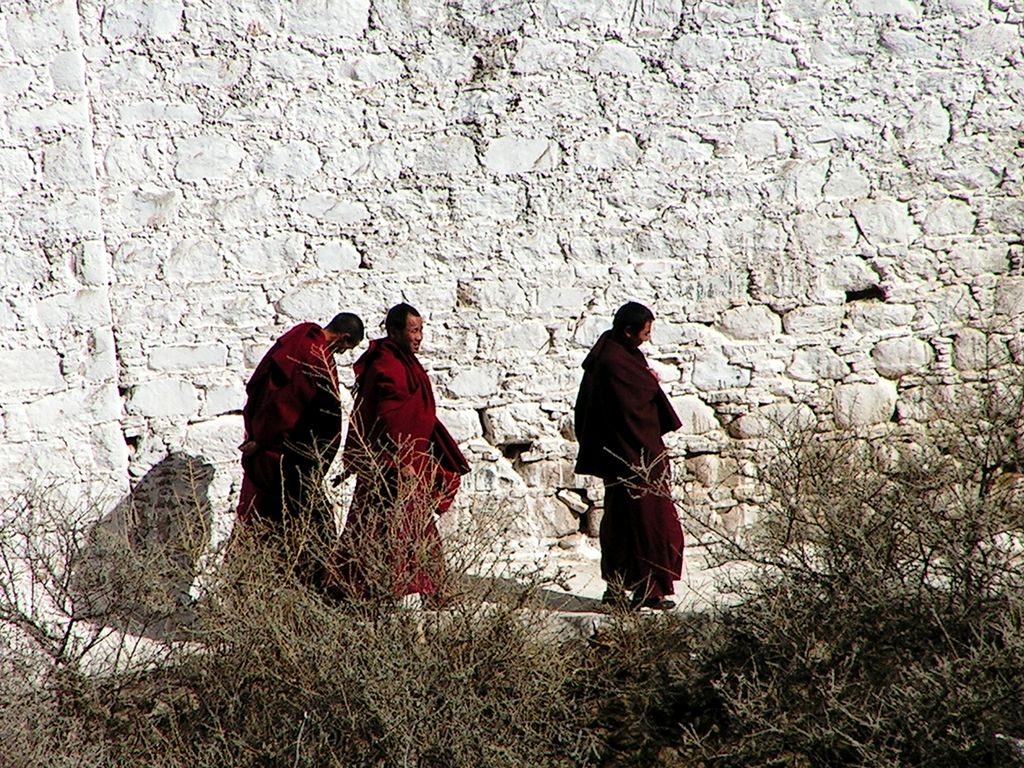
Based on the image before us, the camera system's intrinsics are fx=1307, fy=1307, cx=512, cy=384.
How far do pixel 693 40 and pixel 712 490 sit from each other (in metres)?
2.06

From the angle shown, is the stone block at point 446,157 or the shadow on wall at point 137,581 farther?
the stone block at point 446,157

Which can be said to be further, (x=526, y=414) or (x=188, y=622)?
(x=526, y=414)

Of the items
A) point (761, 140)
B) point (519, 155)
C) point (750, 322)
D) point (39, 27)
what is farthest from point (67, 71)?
point (750, 322)

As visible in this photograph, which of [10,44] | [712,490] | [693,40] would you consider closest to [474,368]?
[712,490]

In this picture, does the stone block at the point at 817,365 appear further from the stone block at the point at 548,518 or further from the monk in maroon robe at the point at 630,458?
the stone block at the point at 548,518

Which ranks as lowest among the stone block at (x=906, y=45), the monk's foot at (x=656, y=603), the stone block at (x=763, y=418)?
the monk's foot at (x=656, y=603)

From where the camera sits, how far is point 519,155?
5.83m

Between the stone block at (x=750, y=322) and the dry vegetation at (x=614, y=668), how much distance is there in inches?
66.2

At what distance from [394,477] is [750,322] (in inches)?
81.1

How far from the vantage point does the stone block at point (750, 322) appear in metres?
6.04

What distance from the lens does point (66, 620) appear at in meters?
4.88

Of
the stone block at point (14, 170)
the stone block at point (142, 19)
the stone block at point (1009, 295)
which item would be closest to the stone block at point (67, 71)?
the stone block at point (142, 19)

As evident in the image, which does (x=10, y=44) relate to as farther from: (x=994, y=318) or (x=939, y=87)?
(x=994, y=318)

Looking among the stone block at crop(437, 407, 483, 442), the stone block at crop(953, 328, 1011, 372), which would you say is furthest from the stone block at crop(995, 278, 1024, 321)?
the stone block at crop(437, 407, 483, 442)
